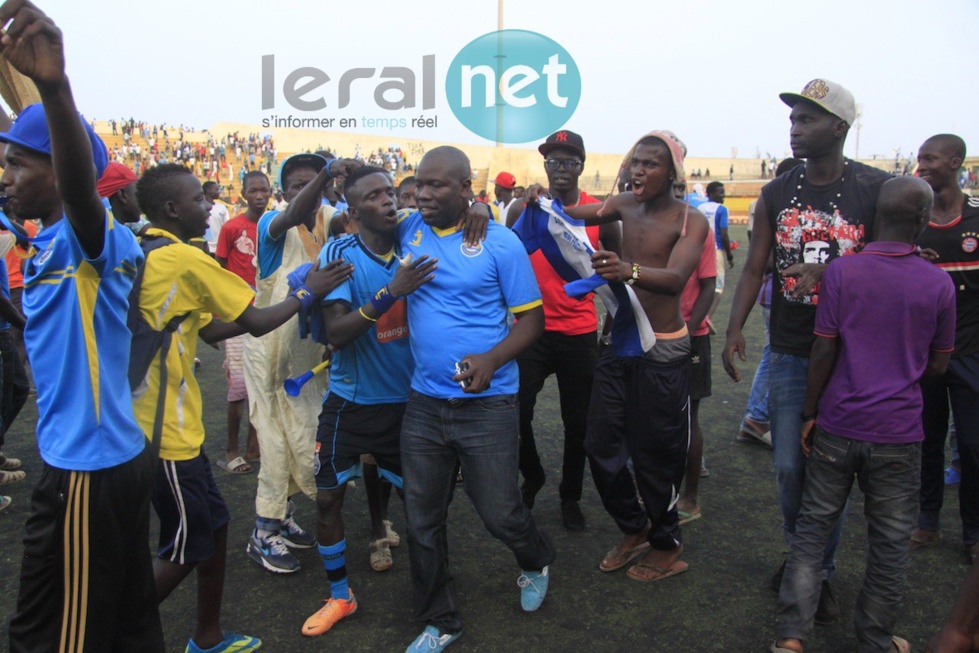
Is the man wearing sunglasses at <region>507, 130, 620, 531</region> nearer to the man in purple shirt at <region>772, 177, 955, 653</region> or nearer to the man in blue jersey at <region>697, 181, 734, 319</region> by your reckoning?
the man in purple shirt at <region>772, 177, 955, 653</region>

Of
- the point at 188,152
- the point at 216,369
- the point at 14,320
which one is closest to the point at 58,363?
the point at 14,320

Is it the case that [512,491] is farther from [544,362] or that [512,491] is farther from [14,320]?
[14,320]

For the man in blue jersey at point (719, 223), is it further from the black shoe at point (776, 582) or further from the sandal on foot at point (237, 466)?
the sandal on foot at point (237, 466)

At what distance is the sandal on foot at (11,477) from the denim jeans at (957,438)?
19.8ft

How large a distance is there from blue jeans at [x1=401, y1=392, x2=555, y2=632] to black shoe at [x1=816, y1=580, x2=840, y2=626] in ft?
4.76

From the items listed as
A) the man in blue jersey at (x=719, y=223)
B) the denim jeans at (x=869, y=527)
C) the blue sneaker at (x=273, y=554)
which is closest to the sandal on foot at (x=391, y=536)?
the blue sneaker at (x=273, y=554)

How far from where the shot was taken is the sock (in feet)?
11.3

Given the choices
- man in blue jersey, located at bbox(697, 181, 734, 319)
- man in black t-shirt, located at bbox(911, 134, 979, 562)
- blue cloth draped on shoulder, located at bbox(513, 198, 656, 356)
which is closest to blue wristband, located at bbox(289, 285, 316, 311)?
blue cloth draped on shoulder, located at bbox(513, 198, 656, 356)

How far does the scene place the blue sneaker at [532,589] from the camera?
3520mm

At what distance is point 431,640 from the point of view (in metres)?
3.20

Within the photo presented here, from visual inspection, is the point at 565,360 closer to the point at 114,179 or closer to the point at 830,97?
the point at 830,97

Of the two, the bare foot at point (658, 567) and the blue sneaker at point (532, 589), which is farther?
the bare foot at point (658, 567)

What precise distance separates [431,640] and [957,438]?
3.14 m

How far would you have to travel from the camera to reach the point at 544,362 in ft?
15.1
